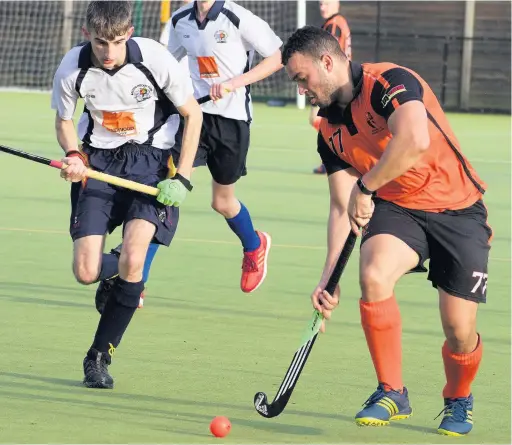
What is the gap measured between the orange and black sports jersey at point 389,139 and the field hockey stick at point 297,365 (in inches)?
9.8

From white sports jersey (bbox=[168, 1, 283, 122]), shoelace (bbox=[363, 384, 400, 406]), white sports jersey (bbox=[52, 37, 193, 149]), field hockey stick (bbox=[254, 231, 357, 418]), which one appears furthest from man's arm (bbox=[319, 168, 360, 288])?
white sports jersey (bbox=[168, 1, 283, 122])

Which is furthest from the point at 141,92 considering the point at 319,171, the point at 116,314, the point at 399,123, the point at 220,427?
the point at 319,171

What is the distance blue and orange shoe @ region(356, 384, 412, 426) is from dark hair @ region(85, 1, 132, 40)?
5.56 feet

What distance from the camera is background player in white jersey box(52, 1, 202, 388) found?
4.97 meters

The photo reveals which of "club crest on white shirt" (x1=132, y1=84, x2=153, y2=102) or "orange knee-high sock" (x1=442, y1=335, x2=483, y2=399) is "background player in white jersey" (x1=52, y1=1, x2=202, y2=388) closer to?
"club crest on white shirt" (x1=132, y1=84, x2=153, y2=102)

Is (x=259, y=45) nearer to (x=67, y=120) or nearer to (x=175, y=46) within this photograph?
(x=175, y=46)

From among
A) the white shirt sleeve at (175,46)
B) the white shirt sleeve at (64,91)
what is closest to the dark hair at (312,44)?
the white shirt sleeve at (64,91)

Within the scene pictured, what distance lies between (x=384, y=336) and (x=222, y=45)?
317cm

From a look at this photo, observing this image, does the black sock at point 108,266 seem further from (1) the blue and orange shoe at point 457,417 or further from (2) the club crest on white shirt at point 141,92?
(1) the blue and orange shoe at point 457,417

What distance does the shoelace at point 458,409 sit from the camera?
4391 millimetres

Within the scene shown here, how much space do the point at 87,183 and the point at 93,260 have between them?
0.34m

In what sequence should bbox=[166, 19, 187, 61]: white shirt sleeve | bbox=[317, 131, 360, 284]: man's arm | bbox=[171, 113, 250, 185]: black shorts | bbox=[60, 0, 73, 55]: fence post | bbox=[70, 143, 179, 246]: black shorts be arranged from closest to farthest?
bbox=[317, 131, 360, 284]: man's arm → bbox=[70, 143, 179, 246]: black shorts → bbox=[171, 113, 250, 185]: black shorts → bbox=[166, 19, 187, 61]: white shirt sleeve → bbox=[60, 0, 73, 55]: fence post

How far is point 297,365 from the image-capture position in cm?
453

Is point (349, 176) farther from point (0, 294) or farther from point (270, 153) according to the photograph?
point (270, 153)
